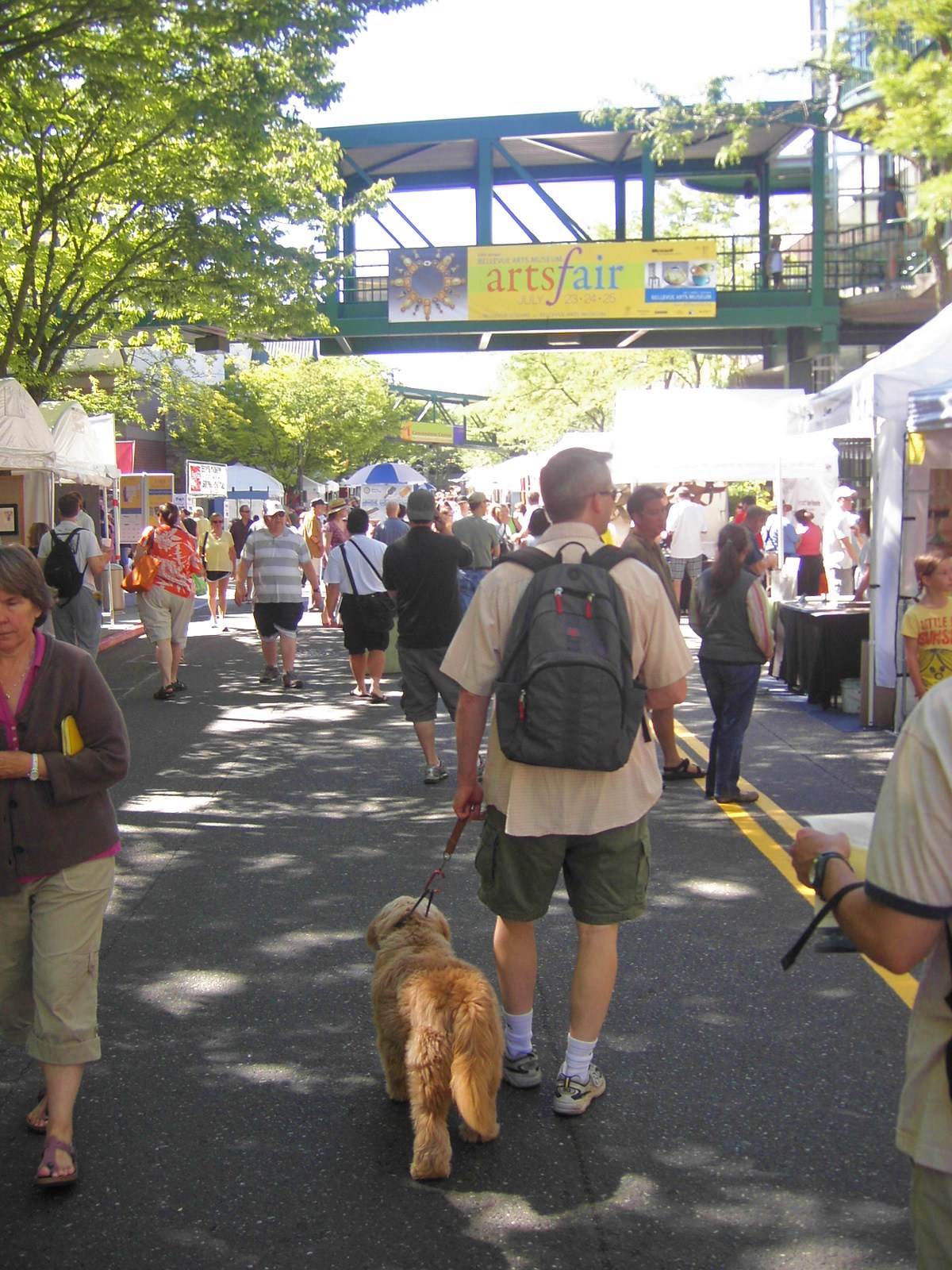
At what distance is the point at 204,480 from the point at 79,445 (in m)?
10.1

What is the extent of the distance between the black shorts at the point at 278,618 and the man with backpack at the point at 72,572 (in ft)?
5.15

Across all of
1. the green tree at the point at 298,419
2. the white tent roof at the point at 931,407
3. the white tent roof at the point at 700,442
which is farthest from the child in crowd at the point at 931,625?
the green tree at the point at 298,419

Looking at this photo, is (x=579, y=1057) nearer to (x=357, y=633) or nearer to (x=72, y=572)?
(x=357, y=633)

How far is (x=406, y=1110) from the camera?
3840 millimetres

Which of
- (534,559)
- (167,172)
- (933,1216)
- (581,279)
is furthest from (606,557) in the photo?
(581,279)

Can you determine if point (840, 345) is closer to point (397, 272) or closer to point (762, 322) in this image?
point (762, 322)

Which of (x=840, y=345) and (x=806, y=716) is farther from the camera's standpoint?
(x=840, y=345)

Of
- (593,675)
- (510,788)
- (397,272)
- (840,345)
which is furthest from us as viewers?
(840,345)

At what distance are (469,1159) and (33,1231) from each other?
1.14 meters

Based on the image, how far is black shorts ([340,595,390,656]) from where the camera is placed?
11.3 metres

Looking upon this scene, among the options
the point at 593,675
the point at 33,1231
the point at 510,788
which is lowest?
the point at 33,1231

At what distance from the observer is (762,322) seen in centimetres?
2816

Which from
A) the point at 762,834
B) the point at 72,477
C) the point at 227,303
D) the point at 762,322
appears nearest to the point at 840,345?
the point at 762,322

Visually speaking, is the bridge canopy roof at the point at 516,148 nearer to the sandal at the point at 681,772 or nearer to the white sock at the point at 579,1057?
the sandal at the point at 681,772
